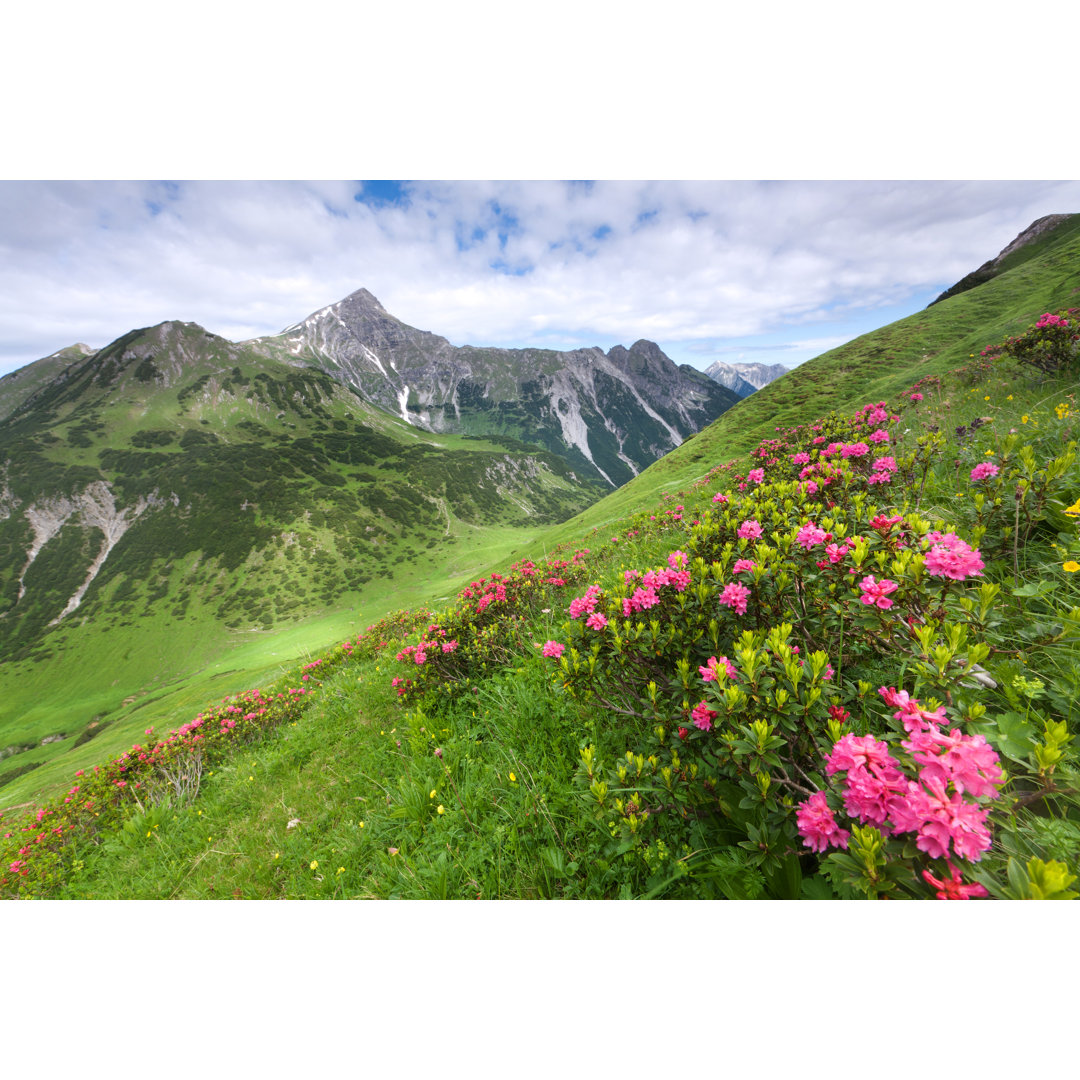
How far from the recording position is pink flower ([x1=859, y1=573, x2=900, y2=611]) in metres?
2.08

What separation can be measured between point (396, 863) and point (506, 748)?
107 centimetres

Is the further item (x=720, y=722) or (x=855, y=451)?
(x=855, y=451)

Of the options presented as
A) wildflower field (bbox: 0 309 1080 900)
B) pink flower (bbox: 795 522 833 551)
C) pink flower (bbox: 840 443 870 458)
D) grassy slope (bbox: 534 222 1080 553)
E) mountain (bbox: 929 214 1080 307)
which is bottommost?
wildflower field (bbox: 0 309 1080 900)

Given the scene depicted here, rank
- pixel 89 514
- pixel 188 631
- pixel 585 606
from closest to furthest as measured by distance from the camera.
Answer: pixel 585 606 → pixel 188 631 → pixel 89 514

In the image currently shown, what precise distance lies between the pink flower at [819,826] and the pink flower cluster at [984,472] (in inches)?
125

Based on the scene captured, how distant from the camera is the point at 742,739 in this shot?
190 centimetres

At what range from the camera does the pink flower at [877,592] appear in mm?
2078

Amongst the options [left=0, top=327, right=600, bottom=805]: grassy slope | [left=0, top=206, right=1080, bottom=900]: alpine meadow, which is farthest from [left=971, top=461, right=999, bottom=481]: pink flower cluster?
[left=0, top=327, right=600, bottom=805]: grassy slope

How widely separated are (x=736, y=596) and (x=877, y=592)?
659 mm

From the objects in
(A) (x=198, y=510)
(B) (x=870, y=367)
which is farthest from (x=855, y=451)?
(A) (x=198, y=510)

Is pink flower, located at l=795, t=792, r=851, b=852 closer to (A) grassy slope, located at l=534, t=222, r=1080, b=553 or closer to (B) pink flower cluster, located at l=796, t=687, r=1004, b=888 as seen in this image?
(B) pink flower cluster, located at l=796, t=687, r=1004, b=888

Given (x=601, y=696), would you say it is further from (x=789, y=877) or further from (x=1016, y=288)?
(x=1016, y=288)

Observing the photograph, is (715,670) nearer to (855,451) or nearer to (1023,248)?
(855,451)

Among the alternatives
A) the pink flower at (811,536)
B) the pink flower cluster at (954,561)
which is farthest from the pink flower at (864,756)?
the pink flower at (811,536)
